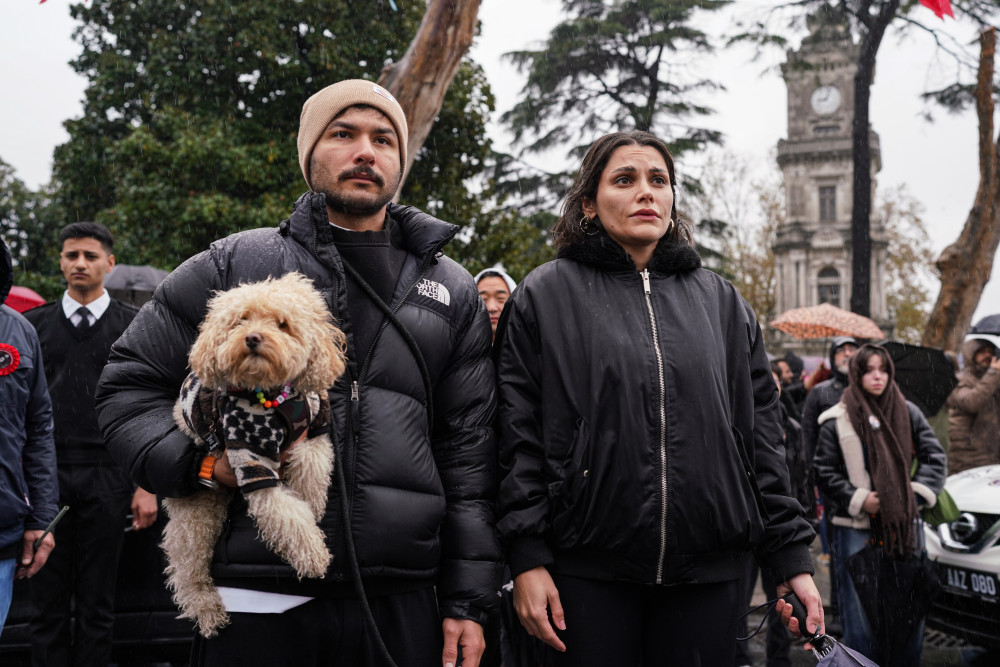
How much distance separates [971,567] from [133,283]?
888cm

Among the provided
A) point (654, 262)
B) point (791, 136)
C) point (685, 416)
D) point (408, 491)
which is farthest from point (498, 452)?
point (791, 136)

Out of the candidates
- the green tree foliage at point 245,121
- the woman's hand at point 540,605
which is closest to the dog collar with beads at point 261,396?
the woman's hand at point 540,605

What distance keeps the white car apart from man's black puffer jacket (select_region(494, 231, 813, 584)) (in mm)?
3398

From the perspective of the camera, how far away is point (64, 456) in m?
4.86

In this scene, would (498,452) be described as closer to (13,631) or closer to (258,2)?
(13,631)

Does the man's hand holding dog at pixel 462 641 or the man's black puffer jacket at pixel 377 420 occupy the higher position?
the man's black puffer jacket at pixel 377 420

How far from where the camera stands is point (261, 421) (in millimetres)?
1979

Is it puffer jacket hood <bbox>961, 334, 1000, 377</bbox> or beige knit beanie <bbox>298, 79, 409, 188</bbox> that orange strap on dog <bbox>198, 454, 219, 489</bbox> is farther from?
puffer jacket hood <bbox>961, 334, 1000, 377</bbox>

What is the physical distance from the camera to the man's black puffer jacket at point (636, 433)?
2.36 meters

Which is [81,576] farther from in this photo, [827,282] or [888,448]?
[827,282]

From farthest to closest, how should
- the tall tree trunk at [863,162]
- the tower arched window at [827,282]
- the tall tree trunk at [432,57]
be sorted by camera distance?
the tower arched window at [827,282] → the tall tree trunk at [863,162] → the tall tree trunk at [432,57]

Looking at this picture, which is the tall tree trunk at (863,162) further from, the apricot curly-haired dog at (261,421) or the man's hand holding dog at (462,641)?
the apricot curly-haired dog at (261,421)

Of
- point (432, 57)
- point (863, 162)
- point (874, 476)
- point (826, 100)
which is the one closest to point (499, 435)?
point (874, 476)

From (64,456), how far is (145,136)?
10692mm
